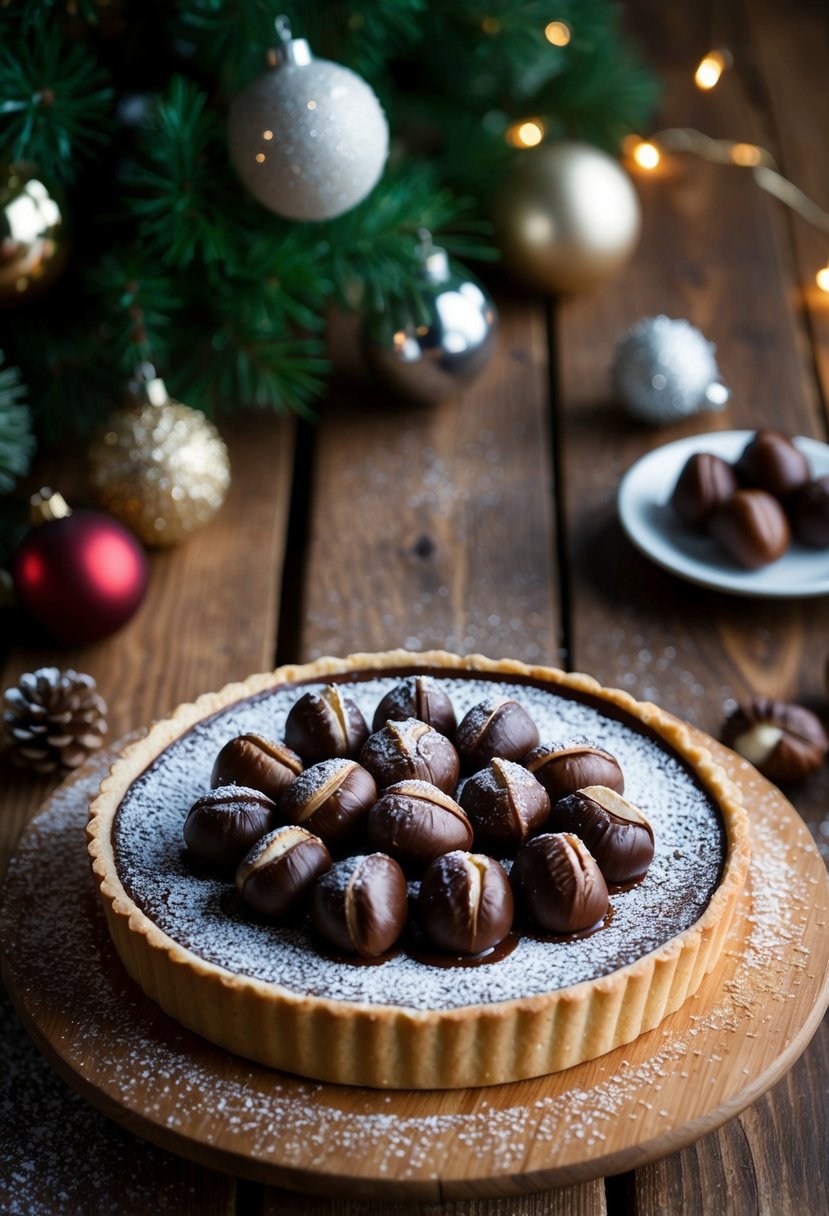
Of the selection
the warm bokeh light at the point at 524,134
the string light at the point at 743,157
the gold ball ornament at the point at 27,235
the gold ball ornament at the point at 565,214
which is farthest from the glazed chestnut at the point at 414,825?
the string light at the point at 743,157

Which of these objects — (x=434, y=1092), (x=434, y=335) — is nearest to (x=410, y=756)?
(x=434, y=1092)

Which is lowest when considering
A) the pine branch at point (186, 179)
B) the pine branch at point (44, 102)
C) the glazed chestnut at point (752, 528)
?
the glazed chestnut at point (752, 528)

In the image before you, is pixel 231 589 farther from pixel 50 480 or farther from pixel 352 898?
pixel 352 898

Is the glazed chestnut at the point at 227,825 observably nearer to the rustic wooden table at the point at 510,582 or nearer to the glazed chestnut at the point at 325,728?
the glazed chestnut at the point at 325,728

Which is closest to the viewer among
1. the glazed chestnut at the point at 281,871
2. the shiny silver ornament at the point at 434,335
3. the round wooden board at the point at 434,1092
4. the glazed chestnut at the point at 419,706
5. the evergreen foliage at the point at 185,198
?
the round wooden board at the point at 434,1092

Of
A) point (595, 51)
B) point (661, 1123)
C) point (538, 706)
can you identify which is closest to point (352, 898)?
point (661, 1123)

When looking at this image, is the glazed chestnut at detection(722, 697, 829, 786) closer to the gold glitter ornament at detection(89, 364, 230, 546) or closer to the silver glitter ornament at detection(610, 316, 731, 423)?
the silver glitter ornament at detection(610, 316, 731, 423)
